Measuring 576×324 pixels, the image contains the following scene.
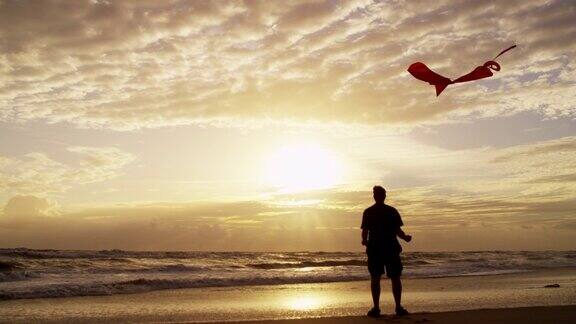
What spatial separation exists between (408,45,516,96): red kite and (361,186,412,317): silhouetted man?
163 cm

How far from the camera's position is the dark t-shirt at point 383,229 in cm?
741

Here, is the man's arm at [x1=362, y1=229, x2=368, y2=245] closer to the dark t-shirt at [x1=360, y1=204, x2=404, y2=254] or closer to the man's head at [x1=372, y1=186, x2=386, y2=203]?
the dark t-shirt at [x1=360, y1=204, x2=404, y2=254]

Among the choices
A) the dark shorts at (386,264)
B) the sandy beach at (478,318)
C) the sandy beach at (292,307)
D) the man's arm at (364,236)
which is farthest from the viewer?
the sandy beach at (292,307)

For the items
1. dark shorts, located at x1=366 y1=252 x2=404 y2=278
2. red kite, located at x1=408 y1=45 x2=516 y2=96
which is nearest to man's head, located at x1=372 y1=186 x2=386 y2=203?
dark shorts, located at x1=366 y1=252 x2=404 y2=278

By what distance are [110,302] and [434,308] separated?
21.9 ft

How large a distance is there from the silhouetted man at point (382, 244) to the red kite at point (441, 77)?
163 centimetres

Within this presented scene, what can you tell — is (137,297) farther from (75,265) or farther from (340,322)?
(75,265)

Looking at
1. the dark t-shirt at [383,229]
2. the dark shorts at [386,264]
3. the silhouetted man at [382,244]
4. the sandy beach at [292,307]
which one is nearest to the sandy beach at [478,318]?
the sandy beach at [292,307]

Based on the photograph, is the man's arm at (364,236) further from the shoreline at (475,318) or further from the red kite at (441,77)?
the red kite at (441,77)

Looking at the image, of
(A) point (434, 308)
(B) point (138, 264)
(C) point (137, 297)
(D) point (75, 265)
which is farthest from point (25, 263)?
(A) point (434, 308)

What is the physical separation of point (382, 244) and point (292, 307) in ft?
10.3

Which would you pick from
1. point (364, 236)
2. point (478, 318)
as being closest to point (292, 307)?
point (364, 236)

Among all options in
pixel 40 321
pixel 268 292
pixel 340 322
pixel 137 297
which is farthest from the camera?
pixel 268 292

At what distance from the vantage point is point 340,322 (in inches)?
283
